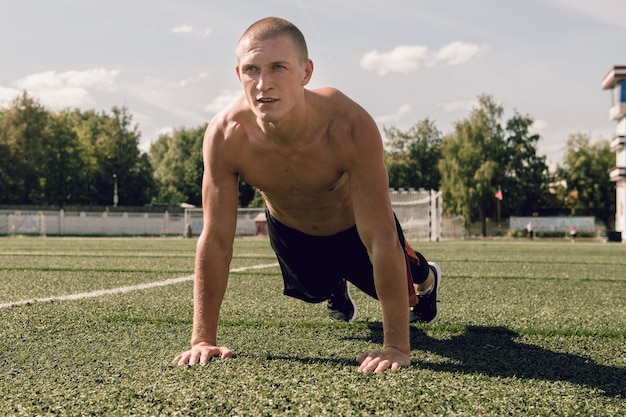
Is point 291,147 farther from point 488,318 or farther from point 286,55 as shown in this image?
point 488,318

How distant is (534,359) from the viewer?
283 cm

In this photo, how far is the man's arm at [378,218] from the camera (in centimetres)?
276

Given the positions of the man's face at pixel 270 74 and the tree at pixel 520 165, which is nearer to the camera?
the man's face at pixel 270 74

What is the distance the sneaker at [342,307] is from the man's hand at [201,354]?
140 centimetres

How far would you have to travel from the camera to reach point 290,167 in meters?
2.96

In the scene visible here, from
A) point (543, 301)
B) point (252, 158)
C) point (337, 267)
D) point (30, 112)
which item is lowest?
point (543, 301)

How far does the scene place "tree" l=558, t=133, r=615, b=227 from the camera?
2457 inches

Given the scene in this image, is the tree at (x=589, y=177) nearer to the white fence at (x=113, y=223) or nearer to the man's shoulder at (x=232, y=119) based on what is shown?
the white fence at (x=113, y=223)

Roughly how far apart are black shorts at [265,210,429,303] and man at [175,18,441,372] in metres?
0.39

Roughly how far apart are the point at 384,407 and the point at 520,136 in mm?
59958

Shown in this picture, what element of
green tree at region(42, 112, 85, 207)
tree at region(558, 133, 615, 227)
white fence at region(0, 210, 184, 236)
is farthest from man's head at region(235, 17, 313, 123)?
tree at region(558, 133, 615, 227)

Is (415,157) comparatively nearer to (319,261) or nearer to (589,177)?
(589,177)

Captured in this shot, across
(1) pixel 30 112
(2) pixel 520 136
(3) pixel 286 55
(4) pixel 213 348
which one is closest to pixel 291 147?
(3) pixel 286 55

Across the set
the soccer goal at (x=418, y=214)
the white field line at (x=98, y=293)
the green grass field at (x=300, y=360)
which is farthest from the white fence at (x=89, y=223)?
the green grass field at (x=300, y=360)
